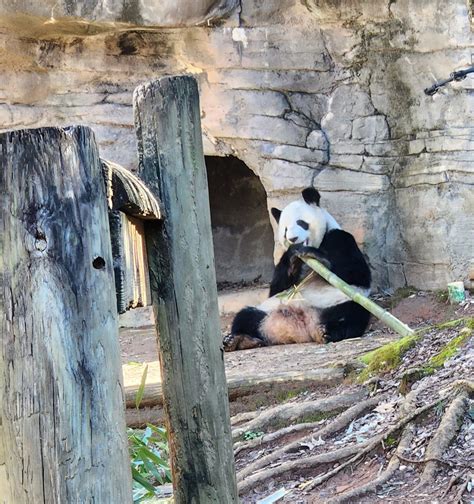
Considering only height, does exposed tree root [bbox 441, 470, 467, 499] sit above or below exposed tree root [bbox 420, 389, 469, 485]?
below

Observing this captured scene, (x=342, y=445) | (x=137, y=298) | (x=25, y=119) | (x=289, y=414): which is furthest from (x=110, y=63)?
(x=137, y=298)

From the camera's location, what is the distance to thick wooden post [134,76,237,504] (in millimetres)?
2709

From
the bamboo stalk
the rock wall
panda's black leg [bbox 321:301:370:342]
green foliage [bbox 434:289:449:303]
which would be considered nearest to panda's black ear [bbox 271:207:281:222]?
the rock wall

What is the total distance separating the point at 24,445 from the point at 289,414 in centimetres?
290

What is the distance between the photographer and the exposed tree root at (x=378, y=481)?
3.35 metres

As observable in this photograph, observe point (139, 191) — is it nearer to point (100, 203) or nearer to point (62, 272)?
point (100, 203)

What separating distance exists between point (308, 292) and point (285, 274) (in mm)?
373

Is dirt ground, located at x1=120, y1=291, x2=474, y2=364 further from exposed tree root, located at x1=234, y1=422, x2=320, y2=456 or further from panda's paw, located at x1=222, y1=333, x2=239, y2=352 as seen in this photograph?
exposed tree root, located at x1=234, y1=422, x2=320, y2=456

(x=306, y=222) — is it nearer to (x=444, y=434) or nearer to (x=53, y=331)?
(x=444, y=434)

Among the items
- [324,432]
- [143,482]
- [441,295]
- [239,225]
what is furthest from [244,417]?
[239,225]

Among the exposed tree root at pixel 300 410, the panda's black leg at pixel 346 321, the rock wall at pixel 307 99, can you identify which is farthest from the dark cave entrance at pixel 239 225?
the exposed tree root at pixel 300 410

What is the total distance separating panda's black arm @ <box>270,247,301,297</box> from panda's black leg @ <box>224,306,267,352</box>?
19.4 inches

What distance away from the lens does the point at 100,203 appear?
2123mm

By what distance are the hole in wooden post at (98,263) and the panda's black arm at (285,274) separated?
651cm
